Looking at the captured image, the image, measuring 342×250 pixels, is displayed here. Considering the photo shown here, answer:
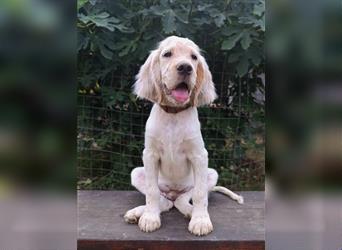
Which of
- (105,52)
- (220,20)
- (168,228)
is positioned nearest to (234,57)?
(220,20)

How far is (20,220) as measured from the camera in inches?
36.4

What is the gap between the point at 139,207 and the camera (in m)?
1.78

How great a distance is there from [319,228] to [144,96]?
2.99 ft

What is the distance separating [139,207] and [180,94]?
1.78 ft

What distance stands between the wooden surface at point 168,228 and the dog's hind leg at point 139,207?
3 centimetres

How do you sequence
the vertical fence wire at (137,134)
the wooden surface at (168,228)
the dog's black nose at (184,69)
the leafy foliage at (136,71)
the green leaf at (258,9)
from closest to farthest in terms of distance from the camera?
the dog's black nose at (184,69) < the wooden surface at (168,228) < the green leaf at (258,9) < the leafy foliage at (136,71) < the vertical fence wire at (137,134)

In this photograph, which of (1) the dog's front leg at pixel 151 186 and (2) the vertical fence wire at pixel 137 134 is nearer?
(1) the dog's front leg at pixel 151 186

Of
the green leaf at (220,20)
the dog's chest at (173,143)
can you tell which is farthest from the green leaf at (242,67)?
the dog's chest at (173,143)

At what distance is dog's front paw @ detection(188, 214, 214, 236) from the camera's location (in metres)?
1.63

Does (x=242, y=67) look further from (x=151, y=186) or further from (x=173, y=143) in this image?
(x=151, y=186)

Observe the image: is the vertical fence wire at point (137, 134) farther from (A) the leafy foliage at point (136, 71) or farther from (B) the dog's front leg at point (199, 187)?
(B) the dog's front leg at point (199, 187)

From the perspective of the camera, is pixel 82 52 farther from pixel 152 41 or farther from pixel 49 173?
pixel 49 173

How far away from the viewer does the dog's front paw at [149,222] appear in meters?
1.65

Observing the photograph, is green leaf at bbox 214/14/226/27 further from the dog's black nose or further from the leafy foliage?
the dog's black nose
